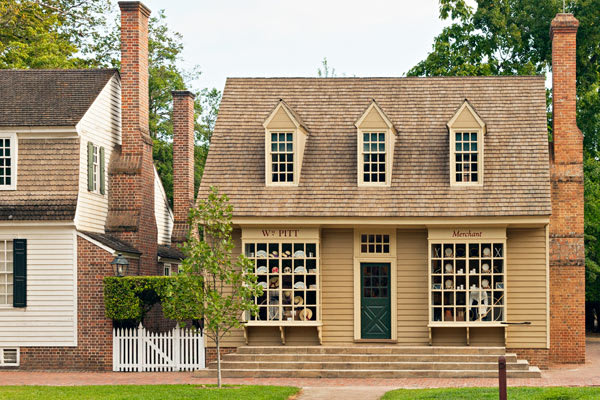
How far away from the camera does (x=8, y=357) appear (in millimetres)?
25609

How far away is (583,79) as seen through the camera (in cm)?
4362

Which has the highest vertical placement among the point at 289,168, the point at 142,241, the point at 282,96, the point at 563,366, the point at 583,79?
the point at 583,79

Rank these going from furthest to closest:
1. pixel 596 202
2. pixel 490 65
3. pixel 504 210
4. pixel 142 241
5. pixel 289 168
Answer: pixel 490 65 → pixel 596 202 → pixel 142 241 → pixel 289 168 → pixel 504 210

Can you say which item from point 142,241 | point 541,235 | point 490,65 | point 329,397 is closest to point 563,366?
point 541,235

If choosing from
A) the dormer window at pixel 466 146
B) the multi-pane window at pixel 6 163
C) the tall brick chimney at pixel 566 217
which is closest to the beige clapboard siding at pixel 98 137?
the multi-pane window at pixel 6 163

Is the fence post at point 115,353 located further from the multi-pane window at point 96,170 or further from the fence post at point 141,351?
the multi-pane window at point 96,170

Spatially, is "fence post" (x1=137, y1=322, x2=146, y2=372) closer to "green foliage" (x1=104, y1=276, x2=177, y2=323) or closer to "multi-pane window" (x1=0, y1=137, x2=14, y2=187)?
"green foliage" (x1=104, y1=276, x2=177, y2=323)

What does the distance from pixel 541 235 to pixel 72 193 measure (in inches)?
492

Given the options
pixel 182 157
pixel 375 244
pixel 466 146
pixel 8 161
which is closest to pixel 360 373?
pixel 375 244

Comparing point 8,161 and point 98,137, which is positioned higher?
point 98,137

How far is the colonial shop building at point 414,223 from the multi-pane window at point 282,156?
0.14 feet

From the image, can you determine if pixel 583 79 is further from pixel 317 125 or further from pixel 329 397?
pixel 329 397

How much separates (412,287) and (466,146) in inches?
157

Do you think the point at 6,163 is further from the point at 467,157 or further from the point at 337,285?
the point at 467,157
